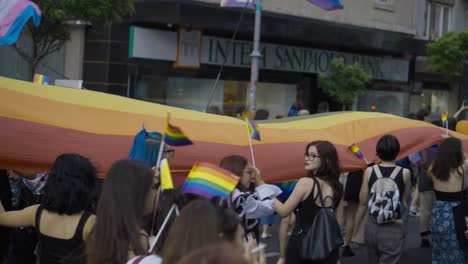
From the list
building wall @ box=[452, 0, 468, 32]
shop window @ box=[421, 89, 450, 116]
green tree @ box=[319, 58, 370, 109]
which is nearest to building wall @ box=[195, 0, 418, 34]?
green tree @ box=[319, 58, 370, 109]

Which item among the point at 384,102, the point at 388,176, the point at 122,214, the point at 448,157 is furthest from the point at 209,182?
the point at 384,102

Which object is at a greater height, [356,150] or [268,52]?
[268,52]

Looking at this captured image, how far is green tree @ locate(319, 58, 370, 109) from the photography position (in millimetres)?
20297

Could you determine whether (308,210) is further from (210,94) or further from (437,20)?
(437,20)

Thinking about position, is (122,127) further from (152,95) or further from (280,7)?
(280,7)

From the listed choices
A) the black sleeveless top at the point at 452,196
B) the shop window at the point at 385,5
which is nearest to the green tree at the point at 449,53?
the shop window at the point at 385,5

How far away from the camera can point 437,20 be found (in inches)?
1034

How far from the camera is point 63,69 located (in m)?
17.5

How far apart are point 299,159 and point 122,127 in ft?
6.02

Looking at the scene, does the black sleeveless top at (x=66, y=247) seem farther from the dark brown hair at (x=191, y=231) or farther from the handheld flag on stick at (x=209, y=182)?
the dark brown hair at (x=191, y=231)

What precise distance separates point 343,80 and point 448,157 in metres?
13.0

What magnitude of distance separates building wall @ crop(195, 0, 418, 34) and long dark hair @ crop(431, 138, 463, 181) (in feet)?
39.5

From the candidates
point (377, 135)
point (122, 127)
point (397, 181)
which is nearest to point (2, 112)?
point (122, 127)

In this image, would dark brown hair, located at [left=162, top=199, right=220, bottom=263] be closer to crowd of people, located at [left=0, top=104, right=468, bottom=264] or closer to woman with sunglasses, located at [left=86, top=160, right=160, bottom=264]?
crowd of people, located at [left=0, top=104, right=468, bottom=264]
